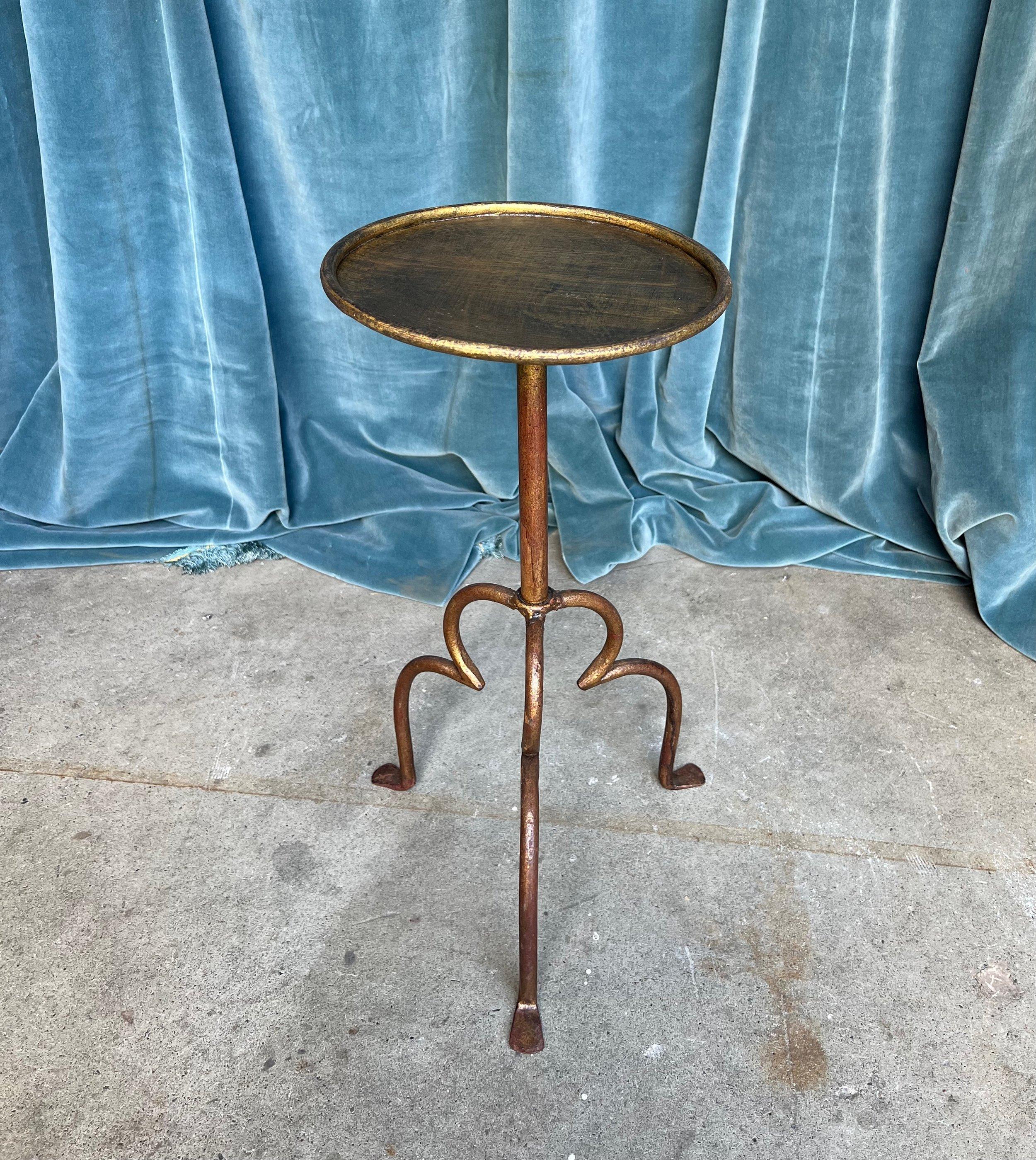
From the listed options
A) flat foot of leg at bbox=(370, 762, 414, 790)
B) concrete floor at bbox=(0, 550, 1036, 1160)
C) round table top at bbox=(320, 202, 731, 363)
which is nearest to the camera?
round table top at bbox=(320, 202, 731, 363)

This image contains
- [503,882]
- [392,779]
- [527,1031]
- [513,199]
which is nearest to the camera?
[527,1031]

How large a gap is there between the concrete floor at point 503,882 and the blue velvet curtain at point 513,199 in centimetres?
18

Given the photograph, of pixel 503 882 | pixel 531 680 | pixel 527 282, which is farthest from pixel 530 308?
Answer: pixel 503 882

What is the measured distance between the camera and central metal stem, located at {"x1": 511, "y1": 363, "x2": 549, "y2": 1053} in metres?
1.31

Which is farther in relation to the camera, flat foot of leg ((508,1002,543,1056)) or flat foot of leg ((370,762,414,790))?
flat foot of leg ((370,762,414,790))

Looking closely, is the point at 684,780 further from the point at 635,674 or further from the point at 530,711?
the point at 530,711

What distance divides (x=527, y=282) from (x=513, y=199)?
0.82 metres

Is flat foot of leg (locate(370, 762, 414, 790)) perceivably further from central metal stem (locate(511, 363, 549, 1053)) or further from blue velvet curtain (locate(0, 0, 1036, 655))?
blue velvet curtain (locate(0, 0, 1036, 655))

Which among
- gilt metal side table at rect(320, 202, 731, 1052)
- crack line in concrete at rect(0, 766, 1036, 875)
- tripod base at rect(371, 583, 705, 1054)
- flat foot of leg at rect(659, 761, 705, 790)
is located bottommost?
crack line in concrete at rect(0, 766, 1036, 875)

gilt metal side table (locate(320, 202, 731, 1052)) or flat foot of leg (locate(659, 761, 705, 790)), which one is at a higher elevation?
gilt metal side table (locate(320, 202, 731, 1052))

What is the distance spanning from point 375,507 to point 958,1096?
1.44m

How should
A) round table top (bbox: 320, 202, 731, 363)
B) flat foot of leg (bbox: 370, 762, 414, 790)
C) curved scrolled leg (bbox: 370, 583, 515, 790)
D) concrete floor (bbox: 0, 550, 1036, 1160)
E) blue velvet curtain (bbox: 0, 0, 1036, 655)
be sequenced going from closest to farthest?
round table top (bbox: 320, 202, 731, 363), concrete floor (bbox: 0, 550, 1036, 1160), curved scrolled leg (bbox: 370, 583, 515, 790), flat foot of leg (bbox: 370, 762, 414, 790), blue velvet curtain (bbox: 0, 0, 1036, 655)

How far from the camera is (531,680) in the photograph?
1.43 m

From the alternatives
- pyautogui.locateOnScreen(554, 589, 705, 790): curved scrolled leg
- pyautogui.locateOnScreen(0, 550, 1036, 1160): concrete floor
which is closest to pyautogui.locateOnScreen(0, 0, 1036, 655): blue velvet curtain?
pyautogui.locateOnScreen(0, 550, 1036, 1160): concrete floor
